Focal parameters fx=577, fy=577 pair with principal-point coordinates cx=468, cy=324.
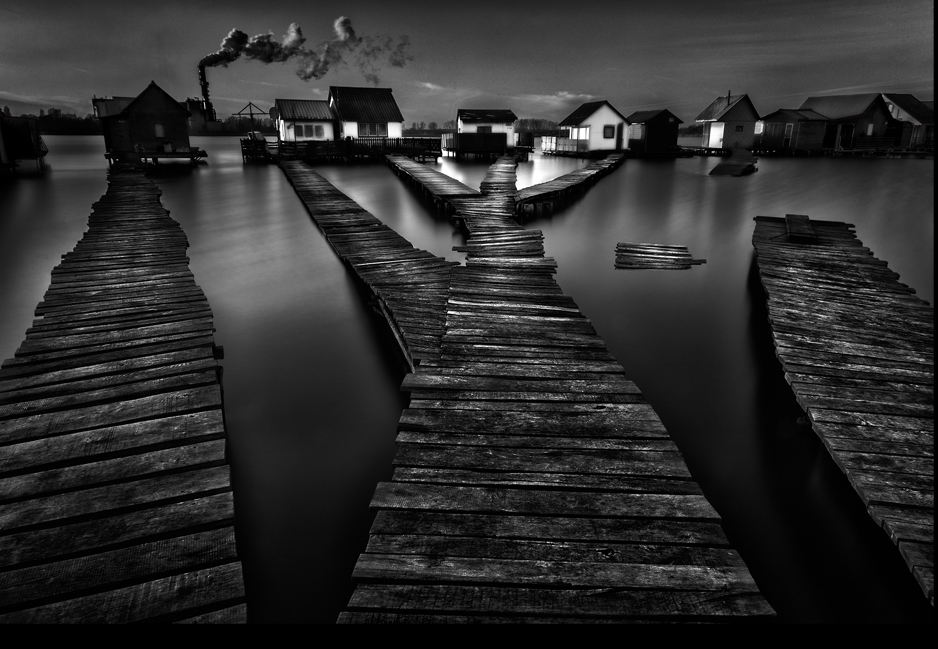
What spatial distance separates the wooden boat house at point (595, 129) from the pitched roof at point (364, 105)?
1509 centimetres

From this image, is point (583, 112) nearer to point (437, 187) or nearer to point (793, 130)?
point (793, 130)

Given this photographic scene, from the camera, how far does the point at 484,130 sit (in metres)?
47.8

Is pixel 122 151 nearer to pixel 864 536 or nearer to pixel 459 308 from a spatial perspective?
pixel 459 308

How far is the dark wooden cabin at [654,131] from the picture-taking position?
49875 millimetres

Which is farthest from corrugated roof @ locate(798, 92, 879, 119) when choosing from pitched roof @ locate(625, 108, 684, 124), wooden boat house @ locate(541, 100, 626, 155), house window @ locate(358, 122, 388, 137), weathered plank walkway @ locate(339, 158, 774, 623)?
weathered plank walkway @ locate(339, 158, 774, 623)

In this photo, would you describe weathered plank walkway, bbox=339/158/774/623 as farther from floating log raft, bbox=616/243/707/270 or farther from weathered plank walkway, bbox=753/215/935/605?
floating log raft, bbox=616/243/707/270

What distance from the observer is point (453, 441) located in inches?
189

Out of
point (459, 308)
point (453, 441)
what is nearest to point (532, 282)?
point (459, 308)

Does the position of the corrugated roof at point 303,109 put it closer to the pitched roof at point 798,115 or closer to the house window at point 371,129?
the house window at point 371,129

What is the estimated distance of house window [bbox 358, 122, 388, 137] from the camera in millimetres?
47656

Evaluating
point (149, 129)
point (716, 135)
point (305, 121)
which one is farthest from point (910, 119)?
point (149, 129)

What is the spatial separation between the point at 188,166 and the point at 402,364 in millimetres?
37951

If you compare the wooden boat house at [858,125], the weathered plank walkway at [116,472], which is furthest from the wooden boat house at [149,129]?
the wooden boat house at [858,125]

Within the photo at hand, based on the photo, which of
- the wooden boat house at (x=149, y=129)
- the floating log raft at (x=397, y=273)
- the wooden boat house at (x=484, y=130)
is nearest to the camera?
the floating log raft at (x=397, y=273)
